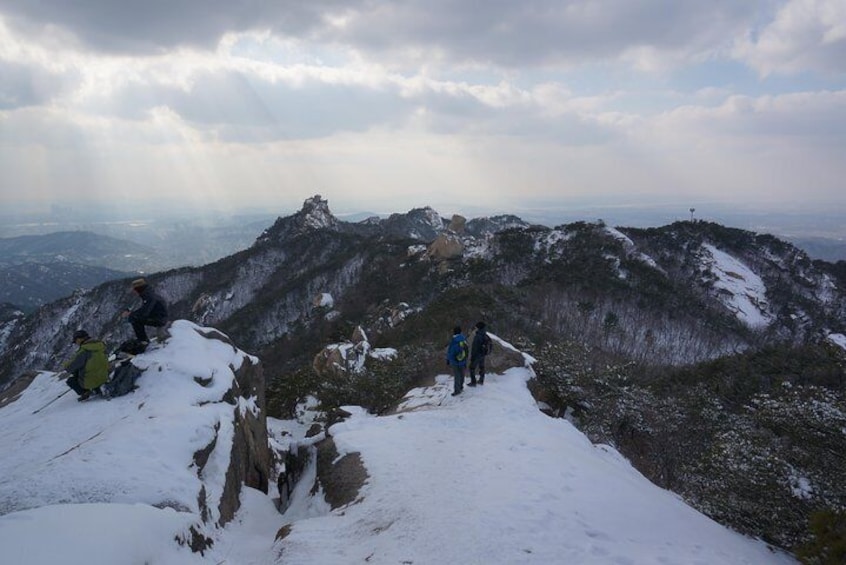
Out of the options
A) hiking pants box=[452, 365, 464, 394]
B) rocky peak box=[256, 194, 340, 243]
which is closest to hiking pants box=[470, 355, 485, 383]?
hiking pants box=[452, 365, 464, 394]

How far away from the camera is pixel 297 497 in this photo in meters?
12.5

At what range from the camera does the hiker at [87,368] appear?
1191 cm

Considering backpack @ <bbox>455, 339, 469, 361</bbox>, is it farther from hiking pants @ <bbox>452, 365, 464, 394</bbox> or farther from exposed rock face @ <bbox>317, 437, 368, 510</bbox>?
exposed rock face @ <bbox>317, 437, 368, 510</bbox>

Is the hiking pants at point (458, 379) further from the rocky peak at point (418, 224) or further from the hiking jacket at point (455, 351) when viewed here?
the rocky peak at point (418, 224)

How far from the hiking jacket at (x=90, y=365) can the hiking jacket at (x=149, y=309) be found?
6.83 ft

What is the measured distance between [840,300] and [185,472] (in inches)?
3930

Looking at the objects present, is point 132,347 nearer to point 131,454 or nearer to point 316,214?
point 131,454

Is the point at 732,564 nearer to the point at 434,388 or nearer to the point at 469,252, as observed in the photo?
the point at 434,388

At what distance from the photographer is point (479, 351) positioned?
17016 millimetres

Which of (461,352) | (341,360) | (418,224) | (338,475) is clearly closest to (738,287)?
(341,360)

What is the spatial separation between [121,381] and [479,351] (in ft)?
37.8

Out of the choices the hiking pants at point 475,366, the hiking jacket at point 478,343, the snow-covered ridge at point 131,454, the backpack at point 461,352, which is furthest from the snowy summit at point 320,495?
the hiking jacket at point 478,343

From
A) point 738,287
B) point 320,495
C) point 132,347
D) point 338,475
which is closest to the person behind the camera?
point 320,495

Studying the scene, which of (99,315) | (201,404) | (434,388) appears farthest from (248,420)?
(99,315)
